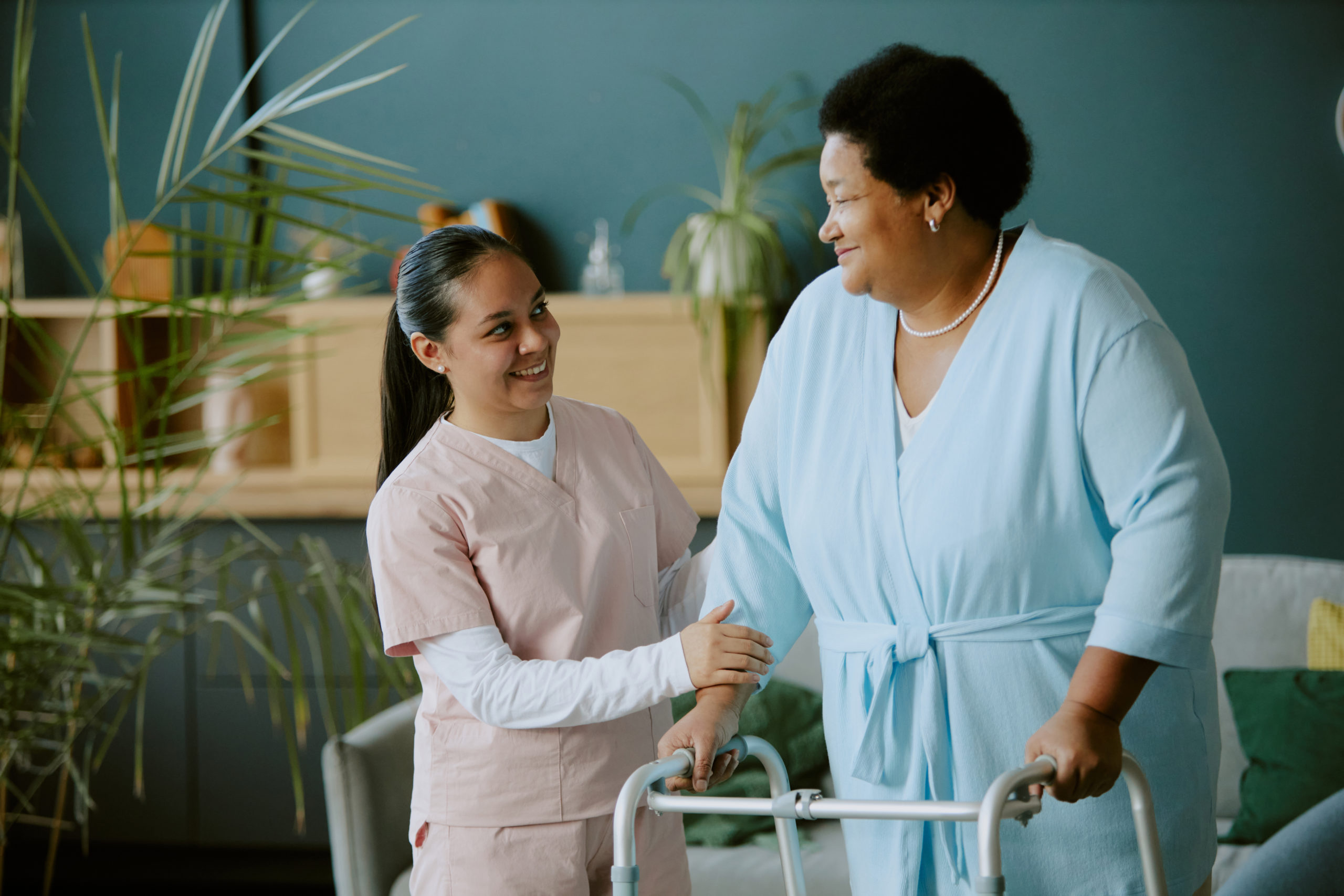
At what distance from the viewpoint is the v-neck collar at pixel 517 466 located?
4.48ft

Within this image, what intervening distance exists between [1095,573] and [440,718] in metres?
0.74

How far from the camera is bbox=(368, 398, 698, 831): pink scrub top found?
1.29 metres

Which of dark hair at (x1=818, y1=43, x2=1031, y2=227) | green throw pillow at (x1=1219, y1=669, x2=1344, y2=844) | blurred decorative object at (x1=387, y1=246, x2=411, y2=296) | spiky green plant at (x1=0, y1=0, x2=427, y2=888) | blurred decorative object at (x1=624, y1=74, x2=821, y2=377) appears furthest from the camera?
blurred decorative object at (x1=387, y1=246, x2=411, y2=296)

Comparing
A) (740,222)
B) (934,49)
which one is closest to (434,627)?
(740,222)

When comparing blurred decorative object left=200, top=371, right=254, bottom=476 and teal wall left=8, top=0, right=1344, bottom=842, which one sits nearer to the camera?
teal wall left=8, top=0, right=1344, bottom=842

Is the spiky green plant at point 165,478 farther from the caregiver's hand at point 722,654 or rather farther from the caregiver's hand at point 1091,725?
the caregiver's hand at point 1091,725

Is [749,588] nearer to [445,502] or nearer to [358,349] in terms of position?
[445,502]

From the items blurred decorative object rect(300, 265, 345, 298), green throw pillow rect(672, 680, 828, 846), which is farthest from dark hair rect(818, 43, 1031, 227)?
blurred decorative object rect(300, 265, 345, 298)

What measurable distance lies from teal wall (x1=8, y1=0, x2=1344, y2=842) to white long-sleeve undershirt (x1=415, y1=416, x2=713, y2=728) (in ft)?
7.46

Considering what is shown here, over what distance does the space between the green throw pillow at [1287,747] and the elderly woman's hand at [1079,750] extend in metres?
1.53

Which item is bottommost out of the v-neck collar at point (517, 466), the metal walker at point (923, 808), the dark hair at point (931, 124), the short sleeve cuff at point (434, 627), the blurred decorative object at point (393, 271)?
the metal walker at point (923, 808)

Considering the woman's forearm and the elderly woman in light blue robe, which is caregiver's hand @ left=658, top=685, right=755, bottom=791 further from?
the woman's forearm

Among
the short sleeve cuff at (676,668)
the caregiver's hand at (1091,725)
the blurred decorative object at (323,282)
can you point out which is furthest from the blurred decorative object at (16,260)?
the caregiver's hand at (1091,725)

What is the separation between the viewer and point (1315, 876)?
68.0 inches
